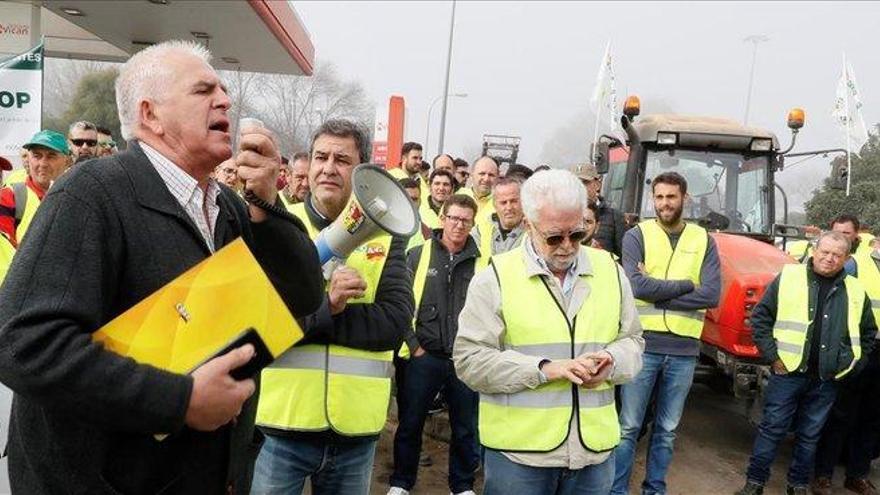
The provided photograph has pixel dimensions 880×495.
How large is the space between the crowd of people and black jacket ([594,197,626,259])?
0.02m

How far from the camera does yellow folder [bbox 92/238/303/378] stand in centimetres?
136

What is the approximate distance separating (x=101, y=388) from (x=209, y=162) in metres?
→ 0.62

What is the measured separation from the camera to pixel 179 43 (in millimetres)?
1702

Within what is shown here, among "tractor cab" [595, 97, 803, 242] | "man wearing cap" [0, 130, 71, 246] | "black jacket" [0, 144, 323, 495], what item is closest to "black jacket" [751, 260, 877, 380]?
"tractor cab" [595, 97, 803, 242]

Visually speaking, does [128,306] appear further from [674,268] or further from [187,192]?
[674,268]

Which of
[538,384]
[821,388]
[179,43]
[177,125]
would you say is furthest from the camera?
[821,388]

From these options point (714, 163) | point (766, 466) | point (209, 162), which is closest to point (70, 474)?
point (209, 162)

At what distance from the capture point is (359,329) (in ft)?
8.30

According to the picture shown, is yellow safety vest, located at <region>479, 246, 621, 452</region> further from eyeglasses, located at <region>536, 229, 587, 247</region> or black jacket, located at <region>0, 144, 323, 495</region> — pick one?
black jacket, located at <region>0, 144, 323, 495</region>

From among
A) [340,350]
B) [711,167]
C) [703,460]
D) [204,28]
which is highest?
[204,28]

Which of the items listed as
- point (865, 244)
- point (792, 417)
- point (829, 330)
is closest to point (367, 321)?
point (829, 330)

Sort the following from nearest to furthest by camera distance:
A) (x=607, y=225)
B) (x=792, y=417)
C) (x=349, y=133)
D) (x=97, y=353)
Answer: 1. (x=97, y=353)
2. (x=349, y=133)
3. (x=792, y=417)
4. (x=607, y=225)

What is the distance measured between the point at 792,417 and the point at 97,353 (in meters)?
5.24

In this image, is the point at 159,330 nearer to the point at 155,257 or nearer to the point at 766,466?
the point at 155,257
